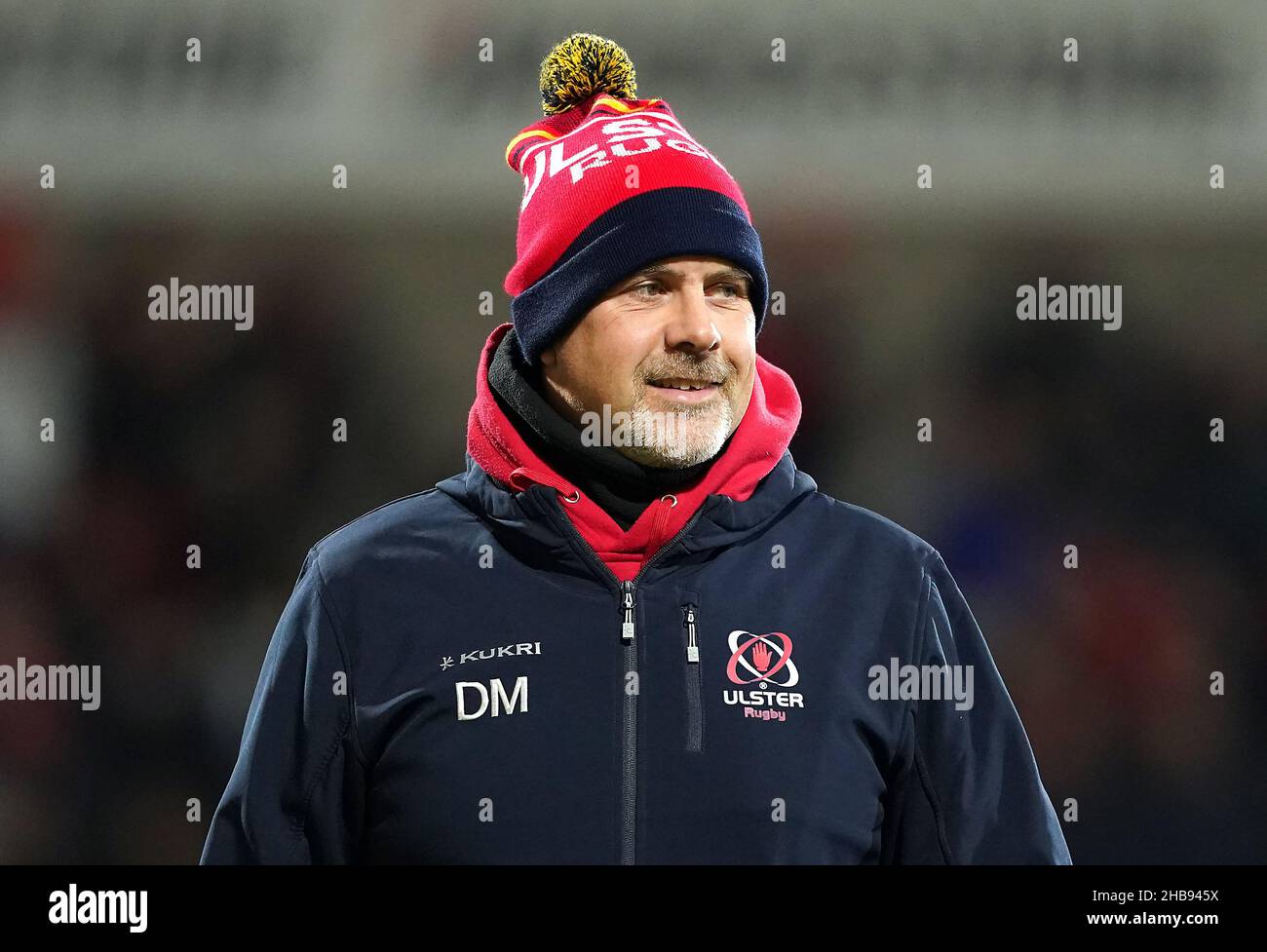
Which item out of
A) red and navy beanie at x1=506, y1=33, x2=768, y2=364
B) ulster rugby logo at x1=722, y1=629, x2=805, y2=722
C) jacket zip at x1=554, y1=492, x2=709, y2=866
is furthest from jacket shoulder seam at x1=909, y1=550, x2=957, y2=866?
red and navy beanie at x1=506, y1=33, x2=768, y2=364

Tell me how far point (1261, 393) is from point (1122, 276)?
0.42 m

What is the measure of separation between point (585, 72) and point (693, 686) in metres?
0.73

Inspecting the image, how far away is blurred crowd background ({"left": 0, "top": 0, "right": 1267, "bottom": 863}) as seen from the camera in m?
2.92

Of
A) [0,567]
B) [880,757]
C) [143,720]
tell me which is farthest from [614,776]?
[0,567]

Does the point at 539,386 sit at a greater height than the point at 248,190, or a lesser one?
lesser

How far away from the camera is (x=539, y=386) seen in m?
1.58

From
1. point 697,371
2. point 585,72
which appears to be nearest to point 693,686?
point 697,371

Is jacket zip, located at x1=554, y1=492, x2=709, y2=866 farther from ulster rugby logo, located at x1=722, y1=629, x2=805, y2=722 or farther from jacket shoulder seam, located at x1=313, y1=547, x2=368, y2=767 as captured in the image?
jacket shoulder seam, located at x1=313, y1=547, x2=368, y2=767

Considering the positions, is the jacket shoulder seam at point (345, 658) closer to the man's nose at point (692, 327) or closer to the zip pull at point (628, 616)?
the zip pull at point (628, 616)

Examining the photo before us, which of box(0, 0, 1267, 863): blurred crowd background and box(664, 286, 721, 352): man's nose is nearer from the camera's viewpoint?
box(664, 286, 721, 352): man's nose

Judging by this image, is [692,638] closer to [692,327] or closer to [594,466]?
[594,466]

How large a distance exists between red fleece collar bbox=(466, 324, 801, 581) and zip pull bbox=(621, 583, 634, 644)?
2 cm

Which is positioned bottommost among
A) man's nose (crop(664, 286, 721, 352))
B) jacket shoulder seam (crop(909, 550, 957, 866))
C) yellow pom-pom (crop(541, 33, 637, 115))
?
jacket shoulder seam (crop(909, 550, 957, 866))

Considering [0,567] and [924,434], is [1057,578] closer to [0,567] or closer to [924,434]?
[924,434]
